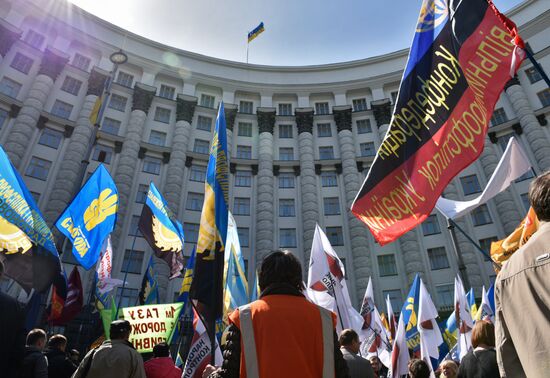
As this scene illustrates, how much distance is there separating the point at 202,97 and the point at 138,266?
1921cm

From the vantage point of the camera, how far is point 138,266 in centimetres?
2620

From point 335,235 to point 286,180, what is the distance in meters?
7.05

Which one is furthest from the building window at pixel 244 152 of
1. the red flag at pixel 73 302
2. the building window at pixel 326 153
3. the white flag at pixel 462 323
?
the white flag at pixel 462 323

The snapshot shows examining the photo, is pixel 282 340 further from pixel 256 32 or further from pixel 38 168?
pixel 256 32

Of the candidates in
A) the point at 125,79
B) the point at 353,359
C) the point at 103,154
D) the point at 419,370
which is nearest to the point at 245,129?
the point at 125,79

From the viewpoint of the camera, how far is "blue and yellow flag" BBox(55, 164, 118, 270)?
10.2 meters

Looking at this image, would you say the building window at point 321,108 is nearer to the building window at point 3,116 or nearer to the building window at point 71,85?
the building window at point 71,85

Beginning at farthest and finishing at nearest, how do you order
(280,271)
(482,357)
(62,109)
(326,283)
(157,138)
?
(157,138) < (62,109) < (326,283) < (482,357) < (280,271)

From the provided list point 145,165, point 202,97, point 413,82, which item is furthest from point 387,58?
point 413,82

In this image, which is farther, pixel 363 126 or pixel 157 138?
pixel 363 126

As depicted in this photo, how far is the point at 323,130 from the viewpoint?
36.7 metres

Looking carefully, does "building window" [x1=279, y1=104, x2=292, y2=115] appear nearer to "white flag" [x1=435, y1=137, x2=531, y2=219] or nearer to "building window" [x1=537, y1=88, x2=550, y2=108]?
"building window" [x1=537, y1=88, x2=550, y2=108]

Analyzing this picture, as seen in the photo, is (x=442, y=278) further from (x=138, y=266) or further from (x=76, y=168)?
(x=76, y=168)

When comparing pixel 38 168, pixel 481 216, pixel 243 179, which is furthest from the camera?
pixel 243 179
